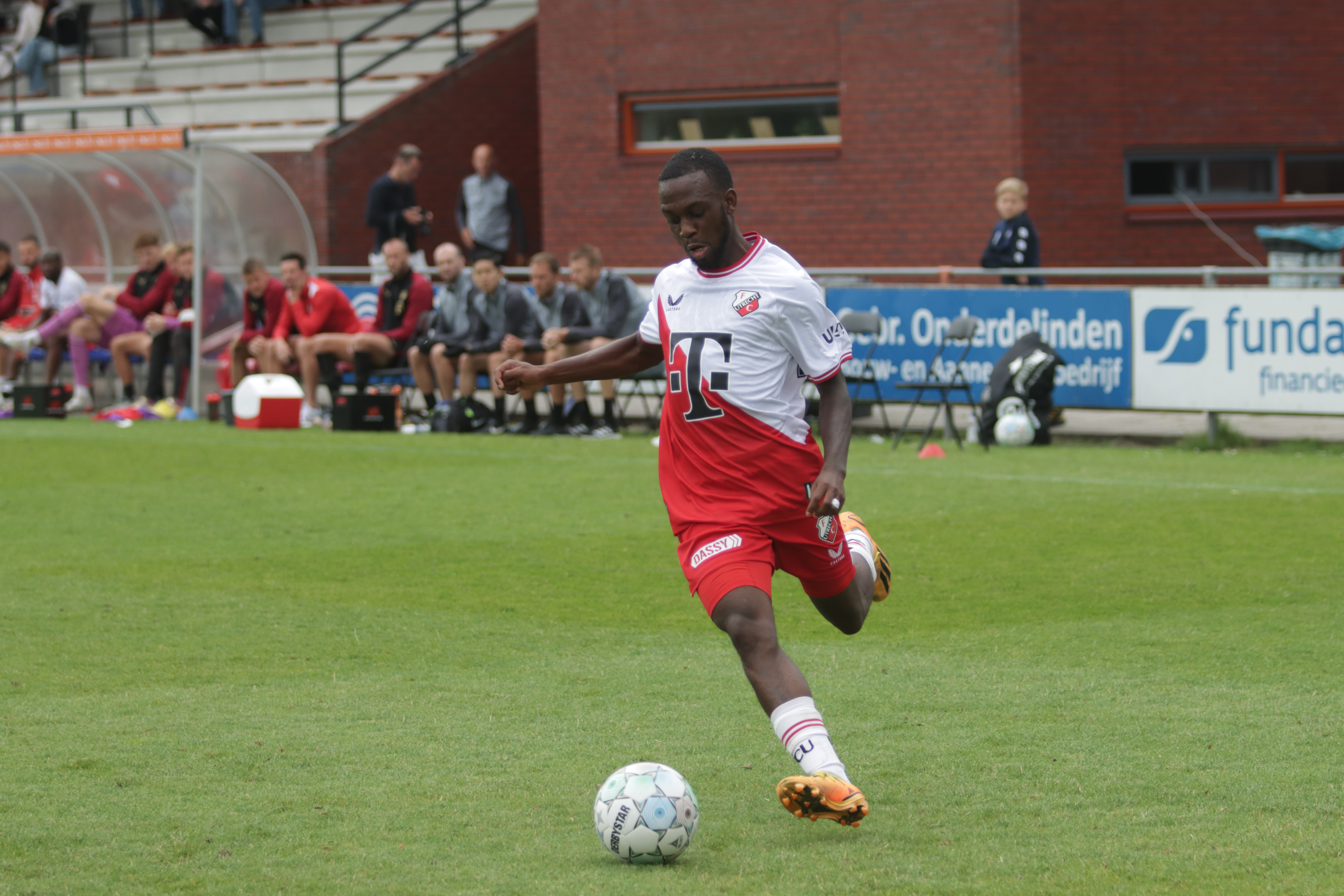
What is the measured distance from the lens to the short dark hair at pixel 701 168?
4797 millimetres

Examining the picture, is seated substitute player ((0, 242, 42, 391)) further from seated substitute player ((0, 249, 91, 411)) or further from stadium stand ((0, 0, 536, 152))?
stadium stand ((0, 0, 536, 152))

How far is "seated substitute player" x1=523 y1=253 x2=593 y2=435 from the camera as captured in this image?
51.5 feet

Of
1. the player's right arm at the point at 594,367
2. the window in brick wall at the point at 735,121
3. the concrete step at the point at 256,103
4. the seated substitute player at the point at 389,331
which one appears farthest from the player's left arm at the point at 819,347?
the concrete step at the point at 256,103

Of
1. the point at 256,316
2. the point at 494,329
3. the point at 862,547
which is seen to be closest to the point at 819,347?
the point at 862,547

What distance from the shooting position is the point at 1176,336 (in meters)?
14.1

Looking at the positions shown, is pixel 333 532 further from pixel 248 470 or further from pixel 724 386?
pixel 724 386

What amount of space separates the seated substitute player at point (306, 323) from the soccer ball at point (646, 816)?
13256 mm

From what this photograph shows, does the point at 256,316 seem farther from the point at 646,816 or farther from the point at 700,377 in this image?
the point at 646,816

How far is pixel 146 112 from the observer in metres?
23.5

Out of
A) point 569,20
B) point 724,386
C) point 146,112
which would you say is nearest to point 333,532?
point 724,386

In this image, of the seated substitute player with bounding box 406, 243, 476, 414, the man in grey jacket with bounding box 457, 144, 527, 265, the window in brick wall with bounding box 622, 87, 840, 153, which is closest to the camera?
the seated substitute player with bounding box 406, 243, 476, 414

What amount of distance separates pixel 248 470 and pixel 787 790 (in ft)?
32.7

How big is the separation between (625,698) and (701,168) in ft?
7.43

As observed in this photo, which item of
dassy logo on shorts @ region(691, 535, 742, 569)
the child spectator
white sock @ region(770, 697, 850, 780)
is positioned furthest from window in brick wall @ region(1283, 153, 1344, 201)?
white sock @ region(770, 697, 850, 780)
